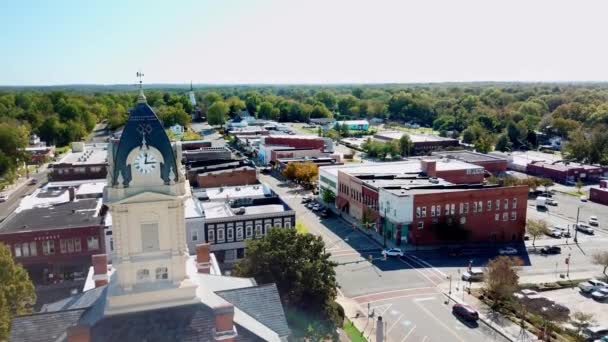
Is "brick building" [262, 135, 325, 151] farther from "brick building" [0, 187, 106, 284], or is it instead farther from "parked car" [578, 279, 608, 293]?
"parked car" [578, 279, 608, 293]

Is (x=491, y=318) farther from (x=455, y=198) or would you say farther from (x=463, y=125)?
(x=463, y=125)

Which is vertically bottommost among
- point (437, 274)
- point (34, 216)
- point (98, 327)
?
point (437, 274)

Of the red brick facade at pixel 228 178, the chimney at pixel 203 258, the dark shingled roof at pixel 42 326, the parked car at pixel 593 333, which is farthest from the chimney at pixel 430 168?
the dark shingled roof at pixel 42 326

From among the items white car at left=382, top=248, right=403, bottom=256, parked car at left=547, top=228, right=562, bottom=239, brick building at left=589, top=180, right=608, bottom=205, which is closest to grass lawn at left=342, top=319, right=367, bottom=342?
white car at left=382, top=248, right=403, bottom=256

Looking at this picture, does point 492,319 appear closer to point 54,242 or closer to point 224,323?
point 224,323

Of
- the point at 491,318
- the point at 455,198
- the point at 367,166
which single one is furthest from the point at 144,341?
the point at 367,166

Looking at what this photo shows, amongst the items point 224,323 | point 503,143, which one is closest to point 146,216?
point 224,323
